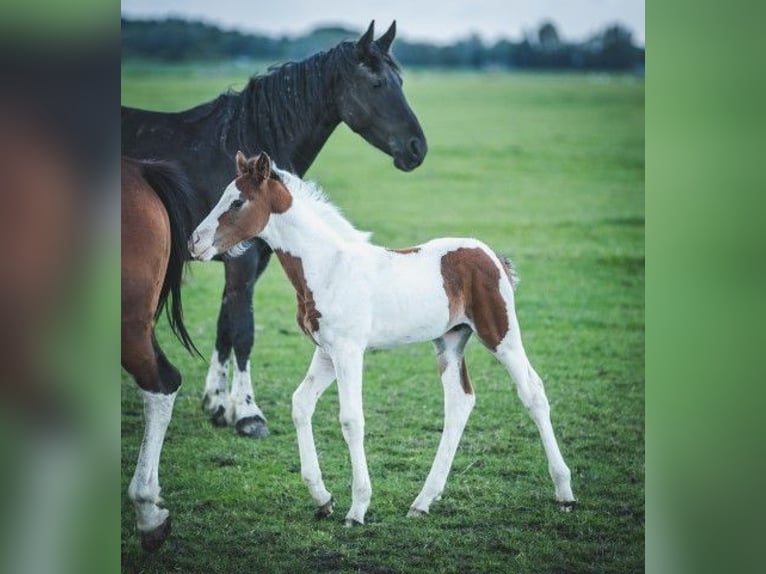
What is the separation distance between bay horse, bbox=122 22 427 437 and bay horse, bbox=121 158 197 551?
17 cm

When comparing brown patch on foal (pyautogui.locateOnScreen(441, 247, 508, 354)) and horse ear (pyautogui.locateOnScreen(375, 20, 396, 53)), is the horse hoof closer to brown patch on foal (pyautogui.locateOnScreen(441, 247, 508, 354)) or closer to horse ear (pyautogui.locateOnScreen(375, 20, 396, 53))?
brown patch on foal (pyautogui.locateOnScreen(441, 247, 508, 354))

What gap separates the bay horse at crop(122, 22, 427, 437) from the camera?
4.12m

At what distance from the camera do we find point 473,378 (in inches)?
183

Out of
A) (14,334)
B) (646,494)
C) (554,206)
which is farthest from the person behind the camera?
(554,206)

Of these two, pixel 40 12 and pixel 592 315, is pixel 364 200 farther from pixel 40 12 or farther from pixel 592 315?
pixel 40 12

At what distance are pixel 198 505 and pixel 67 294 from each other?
88 cm

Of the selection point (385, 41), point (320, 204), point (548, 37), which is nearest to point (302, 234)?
point (320, 204)

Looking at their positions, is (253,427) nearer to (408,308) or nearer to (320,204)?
(408,308)

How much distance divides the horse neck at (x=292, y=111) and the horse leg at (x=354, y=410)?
0.88 metres

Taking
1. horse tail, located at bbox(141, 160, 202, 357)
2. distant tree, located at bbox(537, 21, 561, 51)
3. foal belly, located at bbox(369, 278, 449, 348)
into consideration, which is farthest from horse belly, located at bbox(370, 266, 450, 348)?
distant tree, located at bbox(537, 21, 561, 51)

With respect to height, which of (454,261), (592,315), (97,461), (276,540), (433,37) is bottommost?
(276,540)

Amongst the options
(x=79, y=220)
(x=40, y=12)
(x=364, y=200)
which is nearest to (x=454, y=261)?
(x=364, y=200)

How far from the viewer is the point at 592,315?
487 cm

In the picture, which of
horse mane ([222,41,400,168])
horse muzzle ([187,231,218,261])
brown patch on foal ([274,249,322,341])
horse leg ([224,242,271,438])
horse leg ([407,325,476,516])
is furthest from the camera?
horse leg ([224,242,271,438])
